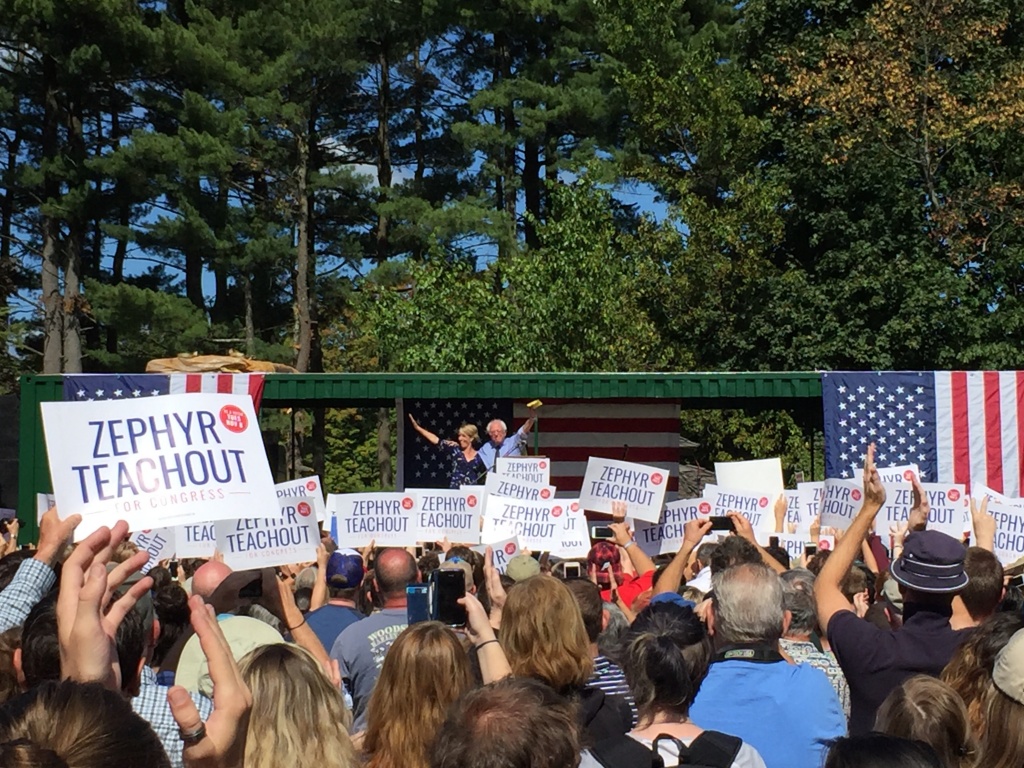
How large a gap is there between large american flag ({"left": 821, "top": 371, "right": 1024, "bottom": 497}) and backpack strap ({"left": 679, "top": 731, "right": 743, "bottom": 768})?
542 inches

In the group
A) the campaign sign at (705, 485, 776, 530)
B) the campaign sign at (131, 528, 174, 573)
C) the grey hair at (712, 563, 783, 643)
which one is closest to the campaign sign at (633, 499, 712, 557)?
the campaign sign at (705, 485, 776, 530)

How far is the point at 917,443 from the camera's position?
54.9ft

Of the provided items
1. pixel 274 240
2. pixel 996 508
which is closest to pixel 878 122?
pixel 274 240

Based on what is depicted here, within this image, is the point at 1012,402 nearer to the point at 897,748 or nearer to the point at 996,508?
the point at 996,508

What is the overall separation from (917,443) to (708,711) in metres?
13.4

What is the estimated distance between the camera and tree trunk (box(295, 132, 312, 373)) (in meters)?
34.5

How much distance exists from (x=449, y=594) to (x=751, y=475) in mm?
8549

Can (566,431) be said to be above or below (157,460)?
below

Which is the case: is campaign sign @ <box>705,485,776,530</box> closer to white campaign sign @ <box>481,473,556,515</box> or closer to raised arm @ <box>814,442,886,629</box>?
white campaign sign @ <box>481,473,556,515</box>

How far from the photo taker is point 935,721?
318cm

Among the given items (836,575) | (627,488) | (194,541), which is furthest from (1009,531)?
(194,541)

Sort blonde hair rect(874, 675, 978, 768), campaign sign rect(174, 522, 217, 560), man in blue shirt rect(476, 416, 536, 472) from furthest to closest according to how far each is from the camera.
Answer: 1. man in blue shirt rect(476, 416, 536, 472)
2. campaign sign rect(174, 522, 217, 560)
3. blonde hair rect(874, 675, 978, 768)

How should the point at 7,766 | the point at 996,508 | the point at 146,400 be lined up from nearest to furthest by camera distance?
the point at 7,766 → the point at 146,400 → the point at 996,508

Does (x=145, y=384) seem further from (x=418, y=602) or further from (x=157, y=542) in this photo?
(x=418, y=602)
